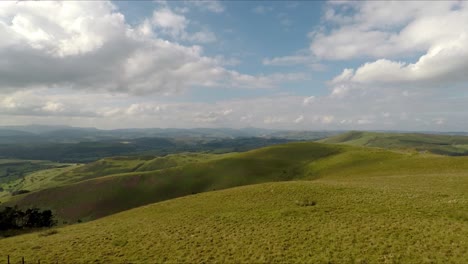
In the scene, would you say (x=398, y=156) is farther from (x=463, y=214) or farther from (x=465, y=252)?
(x=465, y=252)

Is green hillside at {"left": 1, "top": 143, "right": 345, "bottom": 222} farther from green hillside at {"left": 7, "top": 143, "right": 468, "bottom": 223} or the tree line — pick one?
the tree line

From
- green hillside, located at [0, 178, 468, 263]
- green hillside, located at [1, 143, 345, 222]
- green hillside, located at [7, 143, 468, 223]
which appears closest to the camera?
green hillside, located at [0, 178, 468, 263]

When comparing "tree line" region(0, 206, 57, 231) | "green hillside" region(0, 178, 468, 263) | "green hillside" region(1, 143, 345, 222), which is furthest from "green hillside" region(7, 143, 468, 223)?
"green hillside" region(0, 178, 468, 263)

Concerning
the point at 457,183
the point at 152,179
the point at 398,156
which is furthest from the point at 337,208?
the point at 152,179

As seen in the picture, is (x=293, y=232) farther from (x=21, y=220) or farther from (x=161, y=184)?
(x=161, y=184)

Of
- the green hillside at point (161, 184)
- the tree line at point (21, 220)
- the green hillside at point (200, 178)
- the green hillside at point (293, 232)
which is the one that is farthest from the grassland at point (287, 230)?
the green hillside at point (161, 184)

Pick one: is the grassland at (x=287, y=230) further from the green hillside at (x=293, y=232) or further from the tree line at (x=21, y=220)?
the tree line at (x=21, y=220)
